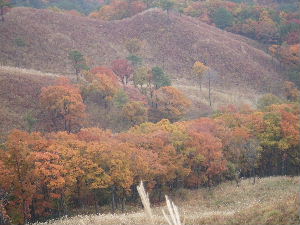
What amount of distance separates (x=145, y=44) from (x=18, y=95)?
62.9 metres

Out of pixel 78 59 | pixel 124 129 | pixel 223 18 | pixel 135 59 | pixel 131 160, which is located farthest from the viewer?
pixel 223 18

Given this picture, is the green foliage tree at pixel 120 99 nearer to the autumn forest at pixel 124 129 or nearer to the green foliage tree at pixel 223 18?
the autumn forest at pixel 124 129

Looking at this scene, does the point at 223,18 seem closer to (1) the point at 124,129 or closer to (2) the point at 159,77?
(2) the point at 159,77

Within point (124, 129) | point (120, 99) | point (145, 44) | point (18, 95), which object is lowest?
point (124, 129)

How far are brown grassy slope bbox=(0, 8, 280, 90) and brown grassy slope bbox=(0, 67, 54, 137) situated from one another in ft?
42.3

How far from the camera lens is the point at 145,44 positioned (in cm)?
12425

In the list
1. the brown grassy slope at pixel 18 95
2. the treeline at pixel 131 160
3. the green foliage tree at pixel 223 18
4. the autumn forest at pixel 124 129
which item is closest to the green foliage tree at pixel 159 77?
the autumn forest at pixel 124 129

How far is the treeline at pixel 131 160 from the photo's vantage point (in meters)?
40.9

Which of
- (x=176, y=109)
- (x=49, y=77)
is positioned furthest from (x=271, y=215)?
(x=49, y=77)

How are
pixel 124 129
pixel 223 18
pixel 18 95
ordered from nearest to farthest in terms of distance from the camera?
1. pixel 18 95
2. pixel 124 129
3. pixel 223 18

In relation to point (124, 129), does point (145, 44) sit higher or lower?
higher

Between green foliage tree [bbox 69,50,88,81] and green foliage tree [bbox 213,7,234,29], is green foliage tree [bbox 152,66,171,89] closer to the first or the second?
green foliage tree [bbox 69,50,88,81]

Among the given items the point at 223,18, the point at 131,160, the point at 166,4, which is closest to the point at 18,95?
the point at 131,160

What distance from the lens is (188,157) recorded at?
55.6m
